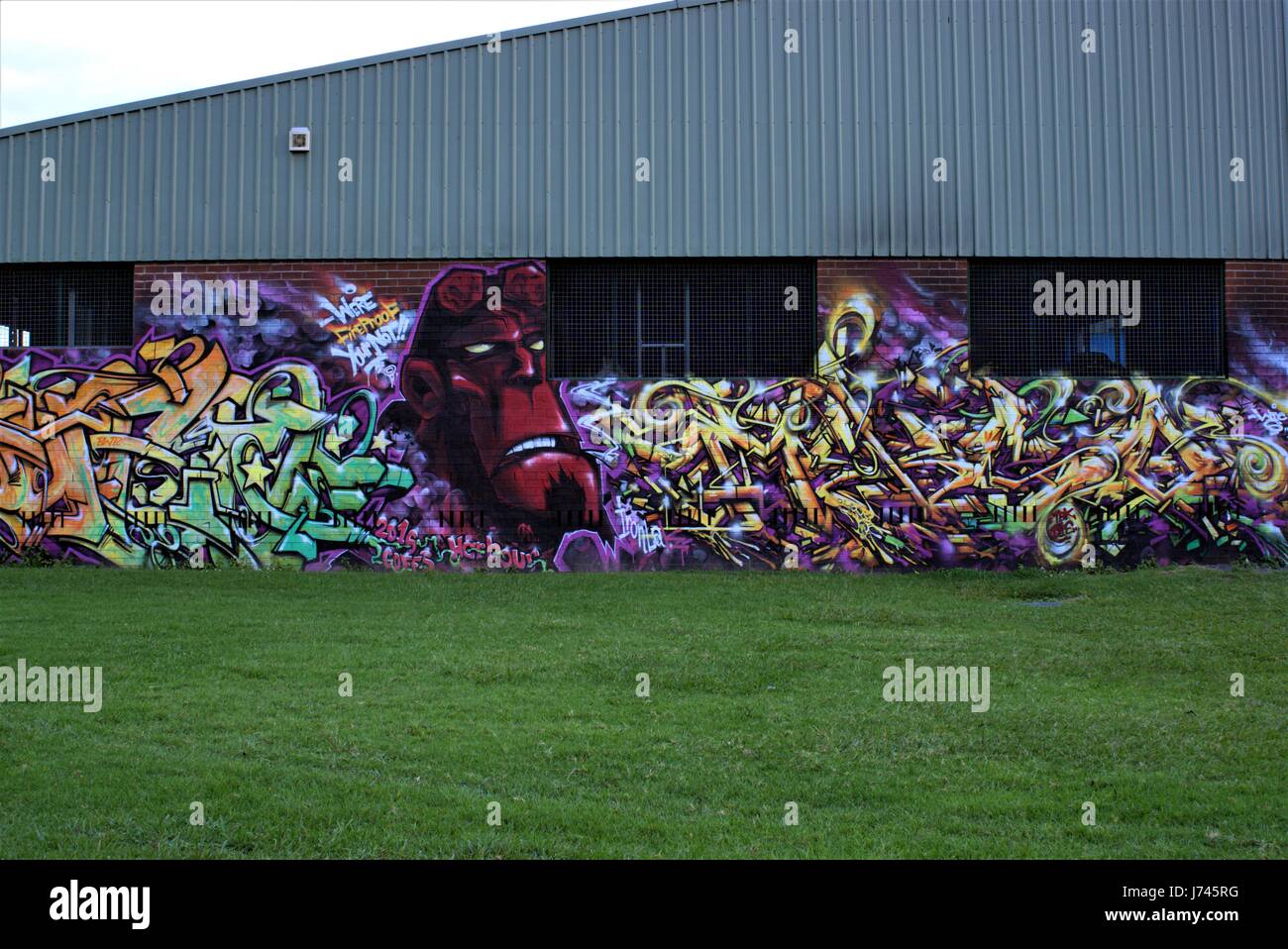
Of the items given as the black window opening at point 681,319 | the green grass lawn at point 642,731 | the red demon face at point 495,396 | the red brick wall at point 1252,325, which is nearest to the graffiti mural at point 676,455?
the red demon face at point 495,396

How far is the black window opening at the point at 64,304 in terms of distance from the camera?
18.6 meters

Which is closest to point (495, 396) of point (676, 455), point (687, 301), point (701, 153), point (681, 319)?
point (676, 455)

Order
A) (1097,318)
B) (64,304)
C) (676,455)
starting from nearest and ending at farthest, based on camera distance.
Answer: (676,455)
(1097,318)
(64,304)

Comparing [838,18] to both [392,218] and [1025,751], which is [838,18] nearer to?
[392,218]

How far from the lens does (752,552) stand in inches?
709

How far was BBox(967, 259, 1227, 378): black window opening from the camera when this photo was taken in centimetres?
1831

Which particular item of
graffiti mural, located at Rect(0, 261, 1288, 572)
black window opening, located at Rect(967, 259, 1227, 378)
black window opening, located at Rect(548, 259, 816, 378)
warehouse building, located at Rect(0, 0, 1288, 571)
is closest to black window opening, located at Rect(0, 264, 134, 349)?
warehouse building, located at Rect(0, 0, 1288, 571)

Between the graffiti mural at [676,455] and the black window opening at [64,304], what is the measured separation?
195 centimetres

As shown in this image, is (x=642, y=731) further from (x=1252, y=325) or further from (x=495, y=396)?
(x=1252, y=325)

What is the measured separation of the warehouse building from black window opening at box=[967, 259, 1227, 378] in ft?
0.16

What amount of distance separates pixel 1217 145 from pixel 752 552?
9187mm

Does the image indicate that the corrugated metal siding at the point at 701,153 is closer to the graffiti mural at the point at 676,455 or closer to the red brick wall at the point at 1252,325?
the red brick wall at the point at 1252,325

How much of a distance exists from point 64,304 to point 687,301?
9419 mm

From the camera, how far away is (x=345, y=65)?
1819 cm
